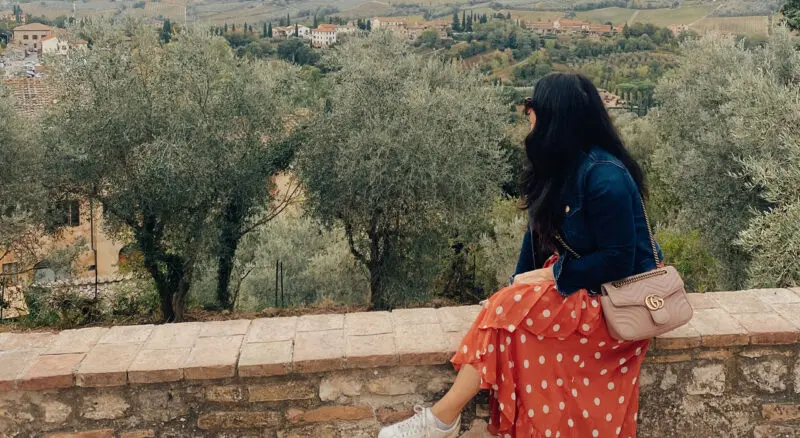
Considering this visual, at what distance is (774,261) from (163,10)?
97404 millimetres

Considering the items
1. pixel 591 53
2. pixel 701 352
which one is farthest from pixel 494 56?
pixel 701 352

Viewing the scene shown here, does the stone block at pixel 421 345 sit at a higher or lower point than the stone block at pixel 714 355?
higher

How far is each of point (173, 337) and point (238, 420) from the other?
449 mm

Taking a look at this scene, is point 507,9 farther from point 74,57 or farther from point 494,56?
point 74,57

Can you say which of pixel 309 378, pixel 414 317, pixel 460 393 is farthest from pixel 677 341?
pixel 309 378

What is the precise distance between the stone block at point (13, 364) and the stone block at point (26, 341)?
0.04m

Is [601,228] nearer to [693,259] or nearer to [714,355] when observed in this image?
[714,355]

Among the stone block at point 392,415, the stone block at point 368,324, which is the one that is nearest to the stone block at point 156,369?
the stone block at point 368,324

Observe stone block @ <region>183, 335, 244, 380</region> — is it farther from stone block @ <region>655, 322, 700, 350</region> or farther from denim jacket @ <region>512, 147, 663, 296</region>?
stone block @ <region>655, 322, 700, 350</region>

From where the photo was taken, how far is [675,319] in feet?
7.25

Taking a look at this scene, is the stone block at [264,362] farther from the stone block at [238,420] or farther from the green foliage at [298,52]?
the green foliage at [298,52]

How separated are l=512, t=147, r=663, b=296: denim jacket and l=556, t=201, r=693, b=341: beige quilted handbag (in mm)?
36

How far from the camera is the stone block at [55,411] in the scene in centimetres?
245

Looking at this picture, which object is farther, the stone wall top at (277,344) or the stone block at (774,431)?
the stone block at (774,431)
